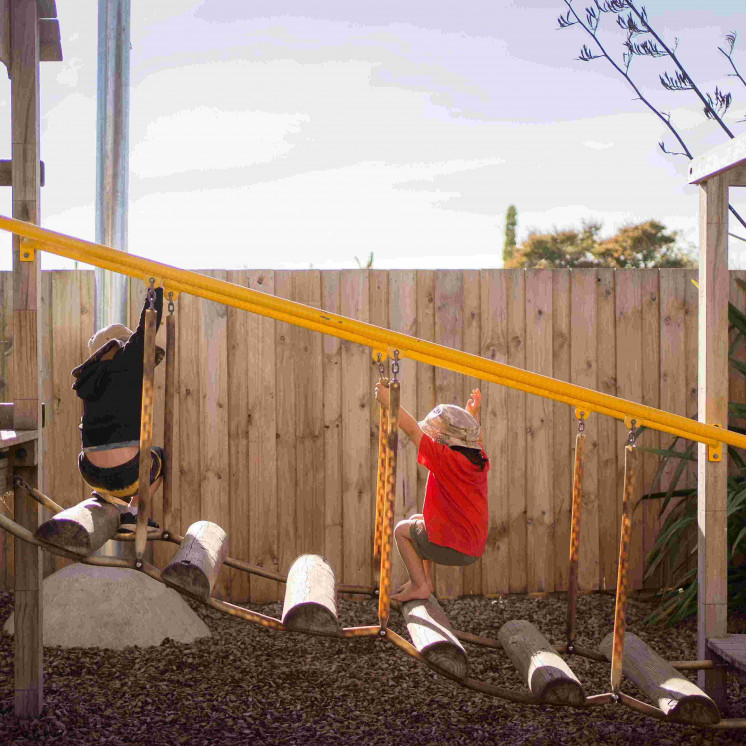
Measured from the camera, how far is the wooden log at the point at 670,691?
93.7 inches

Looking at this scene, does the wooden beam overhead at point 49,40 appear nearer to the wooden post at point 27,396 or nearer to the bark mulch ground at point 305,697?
the wooden post at point 27,396

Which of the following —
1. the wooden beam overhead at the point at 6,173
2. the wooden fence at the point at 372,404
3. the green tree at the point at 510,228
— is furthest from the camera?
the green tree at the point at 510,228

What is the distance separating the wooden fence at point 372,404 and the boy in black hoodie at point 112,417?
1.61 m

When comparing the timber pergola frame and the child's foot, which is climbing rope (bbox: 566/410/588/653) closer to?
the child's foot

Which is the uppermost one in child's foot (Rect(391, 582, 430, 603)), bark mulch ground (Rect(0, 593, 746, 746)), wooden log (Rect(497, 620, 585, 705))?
child's foot (Rect(391, 582, 430, 603))

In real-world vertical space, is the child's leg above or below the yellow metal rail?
below

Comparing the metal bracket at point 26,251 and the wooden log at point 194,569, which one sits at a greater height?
the metal bracket at point 26,251

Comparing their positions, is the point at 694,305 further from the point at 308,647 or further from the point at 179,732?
the point at 179,732

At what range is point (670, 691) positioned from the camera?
95.2 inches

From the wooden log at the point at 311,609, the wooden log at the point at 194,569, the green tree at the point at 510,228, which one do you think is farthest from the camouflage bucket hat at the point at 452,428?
the green tree at the point at 510,228

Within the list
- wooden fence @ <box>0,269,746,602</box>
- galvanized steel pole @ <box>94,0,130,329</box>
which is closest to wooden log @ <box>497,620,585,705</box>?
wooden fence @ <box>0,269,746,602</box>

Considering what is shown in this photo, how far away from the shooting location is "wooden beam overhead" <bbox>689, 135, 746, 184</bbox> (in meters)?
2.86

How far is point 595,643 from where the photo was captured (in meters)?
3.96

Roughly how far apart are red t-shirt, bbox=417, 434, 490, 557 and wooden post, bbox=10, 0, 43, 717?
1.49 metres
